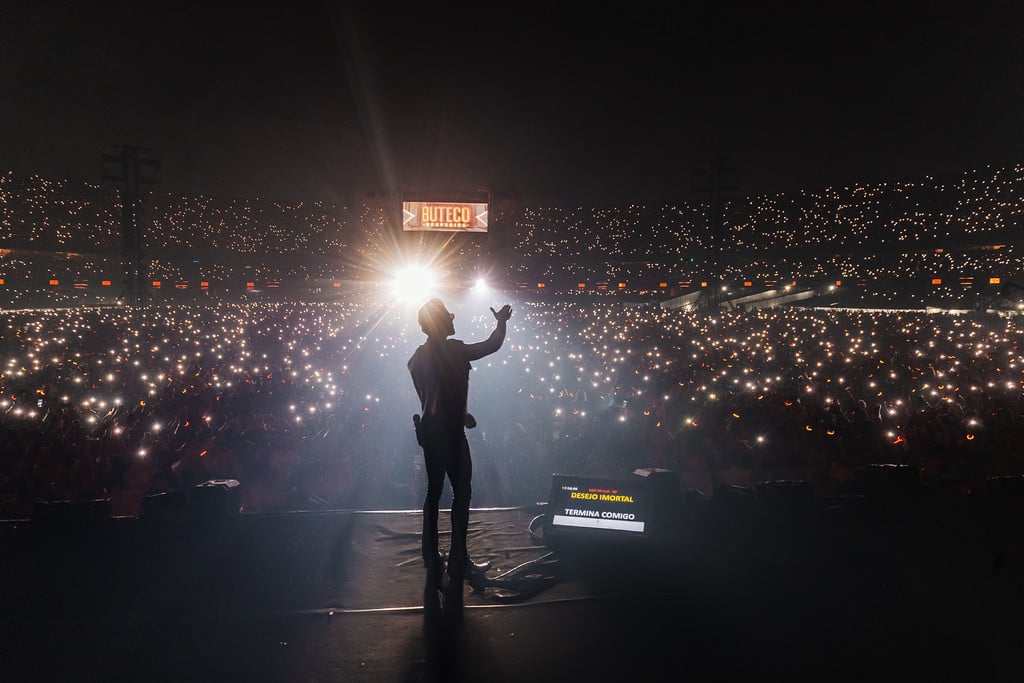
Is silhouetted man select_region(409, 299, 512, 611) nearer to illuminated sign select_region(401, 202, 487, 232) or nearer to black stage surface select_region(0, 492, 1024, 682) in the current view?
black stage surface select_region(0, 492, 1024, 682)

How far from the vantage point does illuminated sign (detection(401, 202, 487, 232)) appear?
11078mm

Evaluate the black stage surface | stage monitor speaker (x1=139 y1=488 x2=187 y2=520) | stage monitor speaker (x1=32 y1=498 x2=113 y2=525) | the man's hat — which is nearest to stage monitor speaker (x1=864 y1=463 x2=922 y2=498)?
the black stage surface

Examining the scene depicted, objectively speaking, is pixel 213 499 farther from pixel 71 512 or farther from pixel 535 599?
pixel 535 599

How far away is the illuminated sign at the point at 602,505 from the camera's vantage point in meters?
4.89

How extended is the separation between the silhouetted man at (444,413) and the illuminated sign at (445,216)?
7.12m

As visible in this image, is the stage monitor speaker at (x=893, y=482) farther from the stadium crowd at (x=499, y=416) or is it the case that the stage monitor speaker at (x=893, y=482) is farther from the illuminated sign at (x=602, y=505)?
the illuminated sign at (x=602, y=505)

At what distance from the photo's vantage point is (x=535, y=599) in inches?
156

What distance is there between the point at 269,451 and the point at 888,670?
8.19 m

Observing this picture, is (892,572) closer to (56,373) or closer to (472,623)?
(472,623)

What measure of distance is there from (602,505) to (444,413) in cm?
170

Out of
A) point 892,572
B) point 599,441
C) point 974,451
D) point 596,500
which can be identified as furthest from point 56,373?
point 974,451

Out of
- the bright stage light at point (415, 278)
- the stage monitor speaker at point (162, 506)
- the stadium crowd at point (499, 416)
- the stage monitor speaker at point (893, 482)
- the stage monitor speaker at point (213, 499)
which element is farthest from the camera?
the bright stage light at point (415, 278)

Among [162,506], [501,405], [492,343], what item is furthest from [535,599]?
[501,405]

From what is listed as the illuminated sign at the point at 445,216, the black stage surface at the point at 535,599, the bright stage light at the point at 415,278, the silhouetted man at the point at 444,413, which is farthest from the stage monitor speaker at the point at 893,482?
the bright stage light at the point at 415,278
